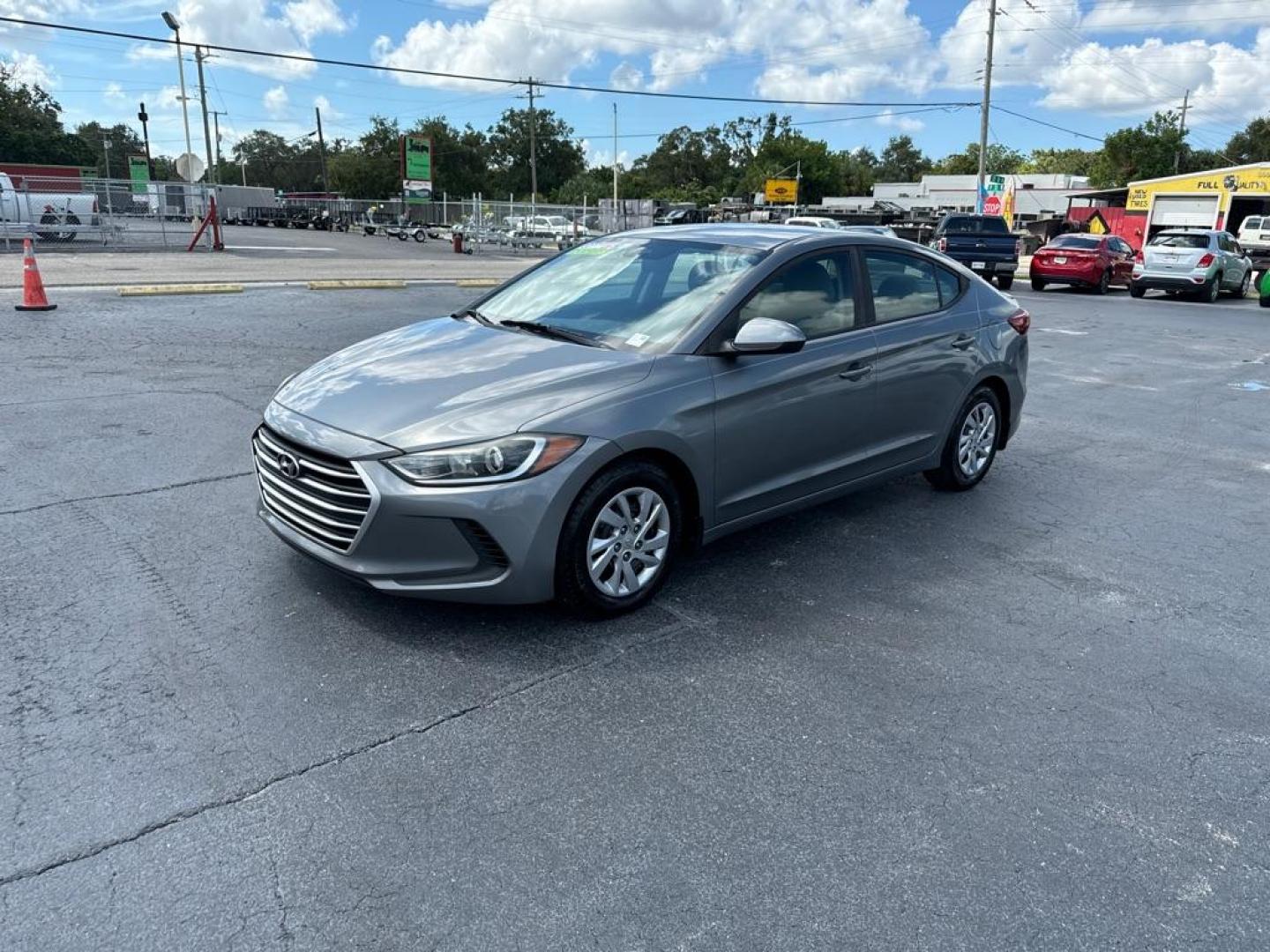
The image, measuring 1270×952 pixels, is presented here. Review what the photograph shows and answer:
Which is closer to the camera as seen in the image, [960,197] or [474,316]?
[474,316]

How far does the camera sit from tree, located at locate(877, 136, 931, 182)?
155m

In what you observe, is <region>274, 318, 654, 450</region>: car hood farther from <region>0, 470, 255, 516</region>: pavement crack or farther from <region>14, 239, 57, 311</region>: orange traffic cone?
<region>14, 239, 57, 311</region>: orange traffic cone

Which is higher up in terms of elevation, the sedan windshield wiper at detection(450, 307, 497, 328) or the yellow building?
the yellow building

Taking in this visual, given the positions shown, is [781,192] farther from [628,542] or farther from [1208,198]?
[628,542]

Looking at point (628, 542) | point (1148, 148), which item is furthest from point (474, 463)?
point (1148, 148)

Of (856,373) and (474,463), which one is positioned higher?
(856,373)

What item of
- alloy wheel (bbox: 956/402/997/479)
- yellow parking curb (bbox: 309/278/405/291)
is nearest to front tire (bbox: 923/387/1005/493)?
alloy wheel (bbox: 956/402/997/479)

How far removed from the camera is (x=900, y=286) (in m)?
5.34

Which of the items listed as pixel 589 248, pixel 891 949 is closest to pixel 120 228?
pixel 589 248

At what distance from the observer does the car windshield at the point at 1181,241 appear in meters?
22.6

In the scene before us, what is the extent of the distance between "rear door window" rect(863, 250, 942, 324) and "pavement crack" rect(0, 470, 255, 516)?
3872mm

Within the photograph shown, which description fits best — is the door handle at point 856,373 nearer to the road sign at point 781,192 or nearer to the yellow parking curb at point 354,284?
the yellow parking curb at point 354,284

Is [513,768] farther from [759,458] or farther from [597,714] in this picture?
[759,458]

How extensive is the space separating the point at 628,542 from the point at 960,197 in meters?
84.7
